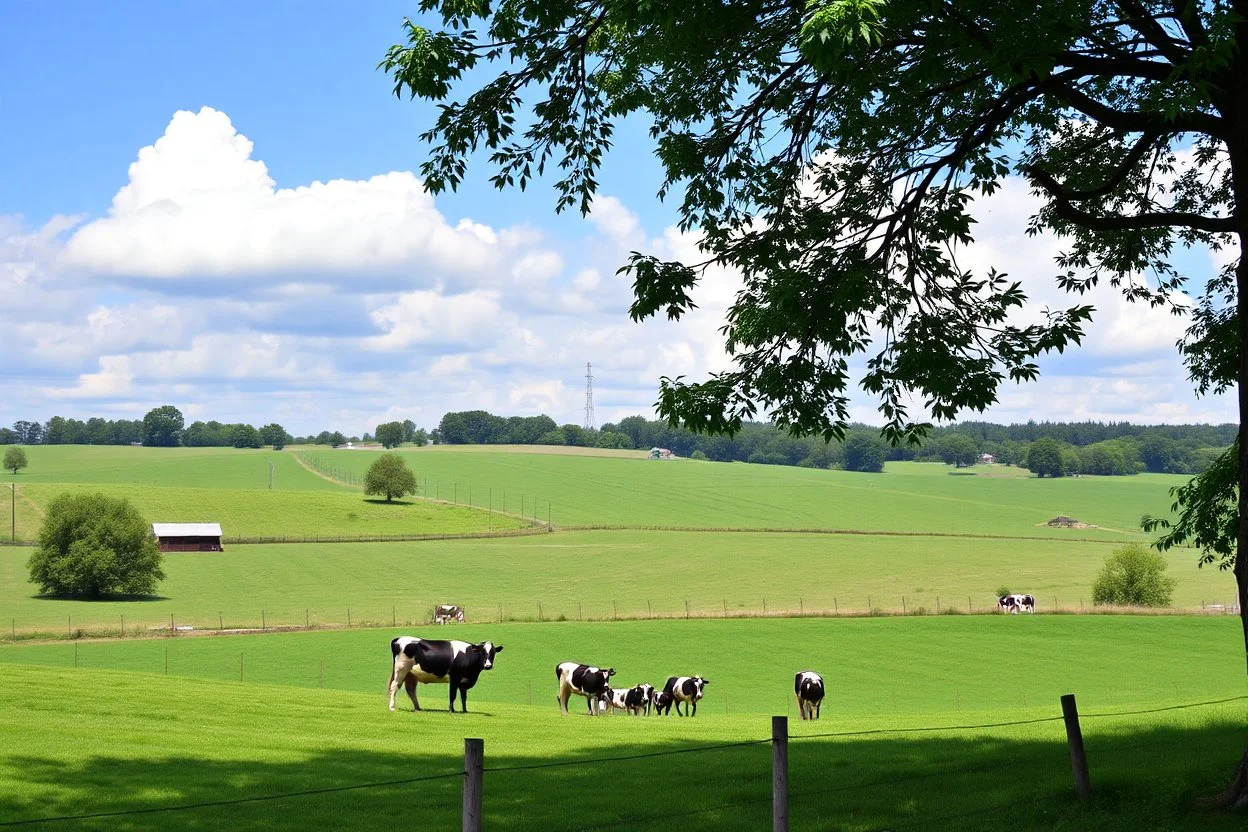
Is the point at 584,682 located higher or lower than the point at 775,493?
lower

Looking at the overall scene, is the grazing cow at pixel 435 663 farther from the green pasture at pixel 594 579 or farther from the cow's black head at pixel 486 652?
the green pasture at pixel 594 579

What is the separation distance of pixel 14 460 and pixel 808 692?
471 ft

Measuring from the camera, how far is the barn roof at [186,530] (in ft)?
321

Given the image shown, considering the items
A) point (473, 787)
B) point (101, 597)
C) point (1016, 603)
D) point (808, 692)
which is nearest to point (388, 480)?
point (101, 597)

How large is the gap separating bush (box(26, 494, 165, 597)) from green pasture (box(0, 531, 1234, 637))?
1632 mm

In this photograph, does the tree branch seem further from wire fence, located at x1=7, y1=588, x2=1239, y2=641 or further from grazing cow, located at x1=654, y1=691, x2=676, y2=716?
wire fence, located at x1=7, y1=588, x2=1239, y2=641

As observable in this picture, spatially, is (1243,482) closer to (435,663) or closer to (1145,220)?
(1145,220)

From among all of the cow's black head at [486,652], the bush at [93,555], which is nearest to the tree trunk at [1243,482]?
the cow's black head at [486,652]

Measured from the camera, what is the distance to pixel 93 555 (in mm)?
74562

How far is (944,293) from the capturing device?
48.0ft

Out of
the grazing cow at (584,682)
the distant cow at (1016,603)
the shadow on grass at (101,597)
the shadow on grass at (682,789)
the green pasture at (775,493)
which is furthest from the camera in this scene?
the green pasture at (775,493)

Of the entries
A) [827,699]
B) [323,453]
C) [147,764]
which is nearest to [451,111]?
[147,764]

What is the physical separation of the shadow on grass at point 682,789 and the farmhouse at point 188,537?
84.8 meters

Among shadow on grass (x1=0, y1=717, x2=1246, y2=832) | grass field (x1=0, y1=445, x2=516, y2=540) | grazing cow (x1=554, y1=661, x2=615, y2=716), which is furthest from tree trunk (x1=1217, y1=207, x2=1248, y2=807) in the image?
grass field (x1=0, y1=445, x2=516, y2=540)
